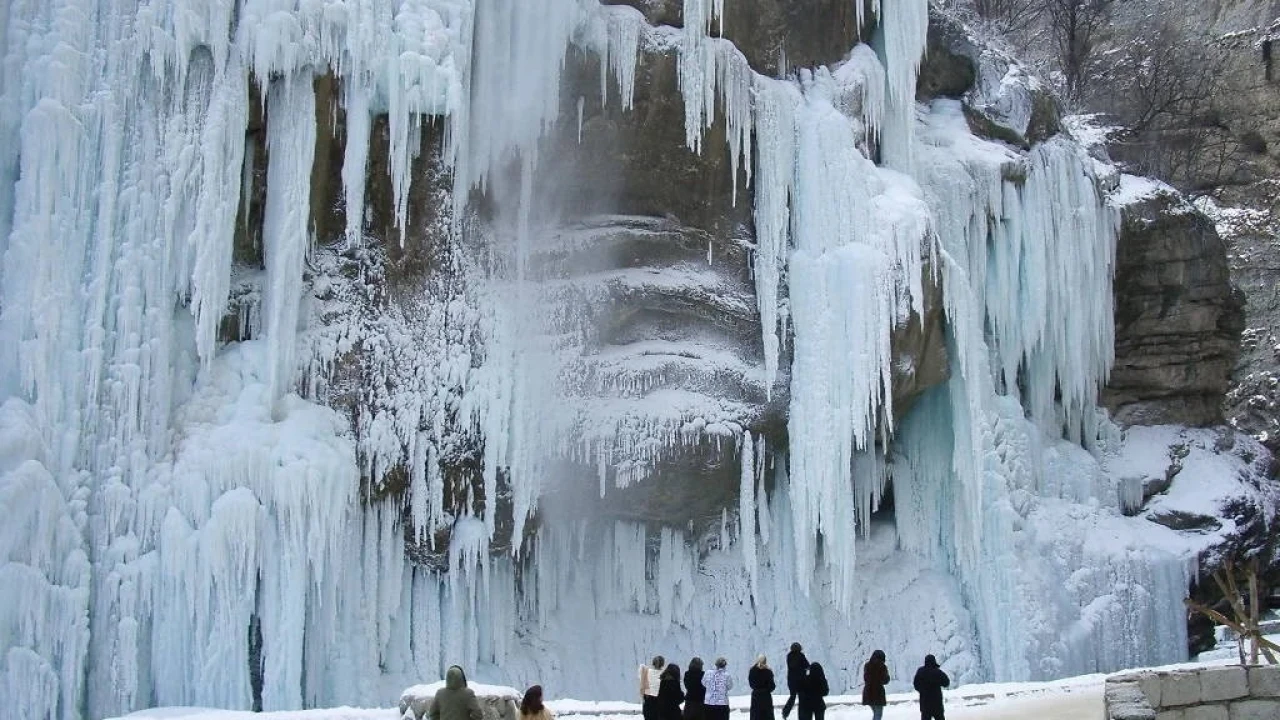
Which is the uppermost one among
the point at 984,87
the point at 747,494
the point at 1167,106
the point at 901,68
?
the point at 1167,106

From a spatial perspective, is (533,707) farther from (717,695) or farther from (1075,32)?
(1075,32)

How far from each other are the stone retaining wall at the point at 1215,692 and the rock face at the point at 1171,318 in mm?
16082

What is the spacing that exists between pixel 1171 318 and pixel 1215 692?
1680 centimetres

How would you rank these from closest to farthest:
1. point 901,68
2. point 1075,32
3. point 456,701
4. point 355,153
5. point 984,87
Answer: point 456,701
point 355,153
point 901,68
point 984,87
point 1075,32

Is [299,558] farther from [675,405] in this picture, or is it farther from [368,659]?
[675,405]

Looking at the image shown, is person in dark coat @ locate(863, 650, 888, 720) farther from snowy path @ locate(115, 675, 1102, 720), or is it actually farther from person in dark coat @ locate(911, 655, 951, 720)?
snowy path @ locate(115, 675, 1102, 720)

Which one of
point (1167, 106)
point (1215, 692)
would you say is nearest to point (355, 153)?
point (1215, 692)

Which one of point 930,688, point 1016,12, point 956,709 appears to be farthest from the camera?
point 1016,12

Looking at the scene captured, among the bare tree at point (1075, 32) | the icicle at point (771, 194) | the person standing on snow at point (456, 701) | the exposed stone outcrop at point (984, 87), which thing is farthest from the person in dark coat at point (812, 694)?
the bare tree at point (1075, 32)

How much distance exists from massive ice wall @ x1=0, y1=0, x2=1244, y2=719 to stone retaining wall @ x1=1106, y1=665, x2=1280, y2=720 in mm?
8686

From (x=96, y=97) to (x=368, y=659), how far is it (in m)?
7.57

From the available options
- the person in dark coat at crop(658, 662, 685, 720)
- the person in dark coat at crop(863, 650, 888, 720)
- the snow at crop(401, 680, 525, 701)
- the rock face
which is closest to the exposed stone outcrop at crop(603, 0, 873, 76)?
the rock face

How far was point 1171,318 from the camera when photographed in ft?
90.1

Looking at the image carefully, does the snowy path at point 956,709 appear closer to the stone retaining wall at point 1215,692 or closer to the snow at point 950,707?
the snow at point 950,707
